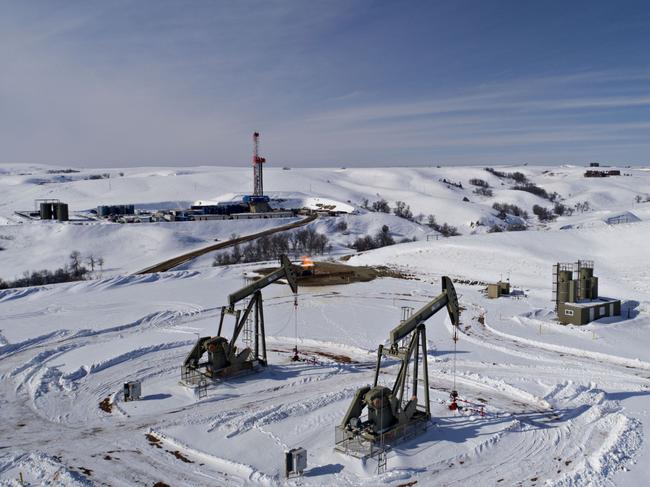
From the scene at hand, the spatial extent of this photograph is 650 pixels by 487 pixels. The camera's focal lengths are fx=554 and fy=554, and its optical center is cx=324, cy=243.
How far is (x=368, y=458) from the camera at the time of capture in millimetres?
13148

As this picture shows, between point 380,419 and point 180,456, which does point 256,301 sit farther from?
point 380,419

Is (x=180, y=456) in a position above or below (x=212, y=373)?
below

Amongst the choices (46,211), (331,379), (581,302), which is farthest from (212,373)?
(46,211)

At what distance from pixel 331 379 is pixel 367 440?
5389 mm

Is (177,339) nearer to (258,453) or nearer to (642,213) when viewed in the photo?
(258,453)

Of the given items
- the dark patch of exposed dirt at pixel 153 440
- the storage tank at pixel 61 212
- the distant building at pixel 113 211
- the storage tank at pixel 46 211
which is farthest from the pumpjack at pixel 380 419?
the distant building at pixel 113 211

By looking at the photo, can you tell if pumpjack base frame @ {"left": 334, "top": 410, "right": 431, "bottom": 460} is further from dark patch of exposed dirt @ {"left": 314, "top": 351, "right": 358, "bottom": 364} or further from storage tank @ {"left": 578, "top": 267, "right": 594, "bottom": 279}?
storage tank @ {"left": 578, "top": 267, "right": 594, "bottom": 279}

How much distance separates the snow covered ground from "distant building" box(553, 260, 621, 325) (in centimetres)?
75

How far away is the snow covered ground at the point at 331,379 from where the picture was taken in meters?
13.0

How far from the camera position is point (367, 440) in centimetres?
1374

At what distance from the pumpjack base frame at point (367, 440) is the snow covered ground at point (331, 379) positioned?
0.95 feet

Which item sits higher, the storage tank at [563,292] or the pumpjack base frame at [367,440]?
the storage tank at [563,292]

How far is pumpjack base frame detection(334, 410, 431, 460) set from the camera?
1344 cm

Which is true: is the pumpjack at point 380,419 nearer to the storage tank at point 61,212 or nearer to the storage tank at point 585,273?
the storage tank at point 585,273
